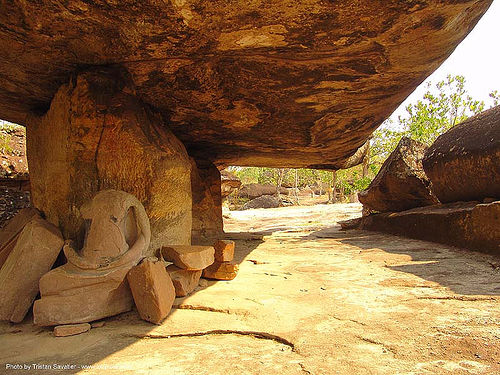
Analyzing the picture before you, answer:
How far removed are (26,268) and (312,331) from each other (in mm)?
2179

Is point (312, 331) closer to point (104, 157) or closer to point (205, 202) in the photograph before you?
point (104, 157)

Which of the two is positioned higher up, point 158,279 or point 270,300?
point 158,279

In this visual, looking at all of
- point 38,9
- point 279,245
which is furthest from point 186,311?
point 279,245

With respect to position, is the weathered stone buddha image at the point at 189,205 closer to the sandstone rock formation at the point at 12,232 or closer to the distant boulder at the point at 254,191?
the sandstone rock formation at the point at 12,232

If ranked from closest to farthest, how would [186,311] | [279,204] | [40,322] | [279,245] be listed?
[40,322]
[186,311]
[279,245]
[279,204]

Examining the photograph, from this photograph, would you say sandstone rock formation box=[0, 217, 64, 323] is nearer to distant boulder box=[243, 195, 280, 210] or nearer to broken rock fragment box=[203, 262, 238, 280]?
broken rock fragment box=[203, 262, 238, 280]

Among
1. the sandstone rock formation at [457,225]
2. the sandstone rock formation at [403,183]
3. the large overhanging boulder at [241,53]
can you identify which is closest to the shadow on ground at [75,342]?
the large overhanging boulder at [241,53]

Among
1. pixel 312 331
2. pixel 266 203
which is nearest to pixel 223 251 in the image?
pixel 312 331

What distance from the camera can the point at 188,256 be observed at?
2602 mm

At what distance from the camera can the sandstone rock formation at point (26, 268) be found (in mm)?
2295

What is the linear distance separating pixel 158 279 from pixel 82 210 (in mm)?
940

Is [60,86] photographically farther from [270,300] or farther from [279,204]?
[279,204]

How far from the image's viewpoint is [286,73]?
317cm

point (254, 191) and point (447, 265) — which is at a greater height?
point (254, 191)
